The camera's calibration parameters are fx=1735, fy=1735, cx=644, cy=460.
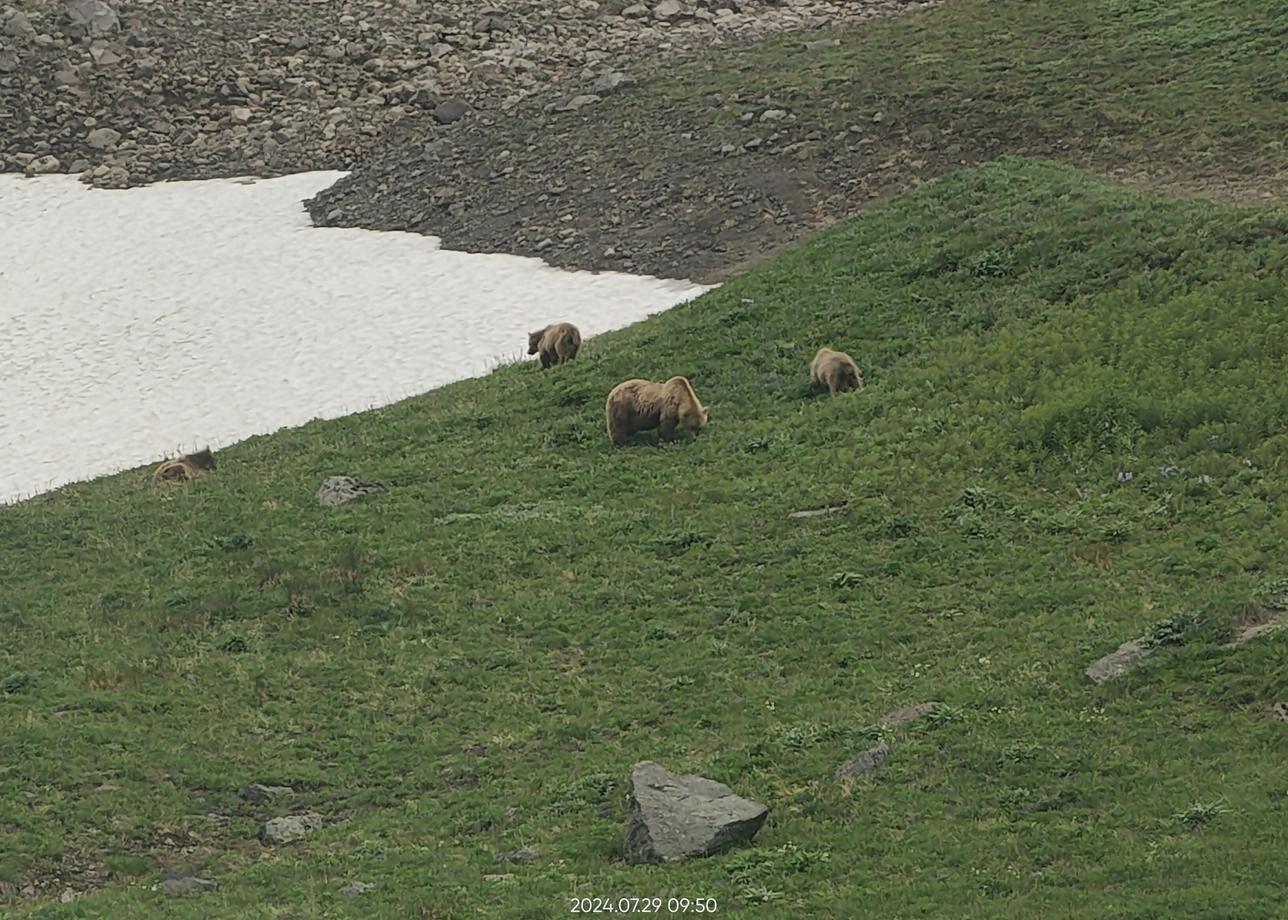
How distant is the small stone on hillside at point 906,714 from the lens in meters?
14.0

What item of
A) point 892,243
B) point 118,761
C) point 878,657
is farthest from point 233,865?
point 892,243

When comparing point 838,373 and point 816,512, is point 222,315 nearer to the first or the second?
point 838,373

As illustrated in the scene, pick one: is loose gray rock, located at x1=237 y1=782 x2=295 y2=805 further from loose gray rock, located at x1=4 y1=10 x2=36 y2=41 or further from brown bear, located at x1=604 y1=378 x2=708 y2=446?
loose gray rock, located at x1=4 y1=10 x2=36 y2=41

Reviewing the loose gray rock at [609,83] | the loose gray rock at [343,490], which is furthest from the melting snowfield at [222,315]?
the loose gray rock at [343,490]

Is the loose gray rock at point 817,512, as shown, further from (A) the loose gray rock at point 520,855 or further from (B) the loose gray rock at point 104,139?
(B) the loose gray rock at point 104,139

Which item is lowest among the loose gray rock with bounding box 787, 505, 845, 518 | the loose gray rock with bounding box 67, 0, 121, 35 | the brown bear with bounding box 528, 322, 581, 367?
the loose gray rock with bounding box 787, 505, 845, 518

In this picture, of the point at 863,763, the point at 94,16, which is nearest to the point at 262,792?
the point at 863,763

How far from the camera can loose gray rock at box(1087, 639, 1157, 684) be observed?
549 inches

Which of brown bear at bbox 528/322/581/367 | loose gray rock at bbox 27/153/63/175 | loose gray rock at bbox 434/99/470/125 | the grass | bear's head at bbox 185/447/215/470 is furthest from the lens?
loose gray rock at bbox 27/153/63/175

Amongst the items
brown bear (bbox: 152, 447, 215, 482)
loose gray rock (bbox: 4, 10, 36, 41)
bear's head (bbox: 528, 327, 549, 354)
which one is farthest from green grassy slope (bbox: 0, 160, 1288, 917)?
loose gray rock (bbox: 4, 10, 36, 41)

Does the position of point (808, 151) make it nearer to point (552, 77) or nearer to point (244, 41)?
point (552, 77)

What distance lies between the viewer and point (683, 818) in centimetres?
1252

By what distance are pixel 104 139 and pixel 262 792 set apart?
35.7 meters

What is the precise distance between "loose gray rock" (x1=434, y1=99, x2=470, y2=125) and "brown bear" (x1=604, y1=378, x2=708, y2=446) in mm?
23625
